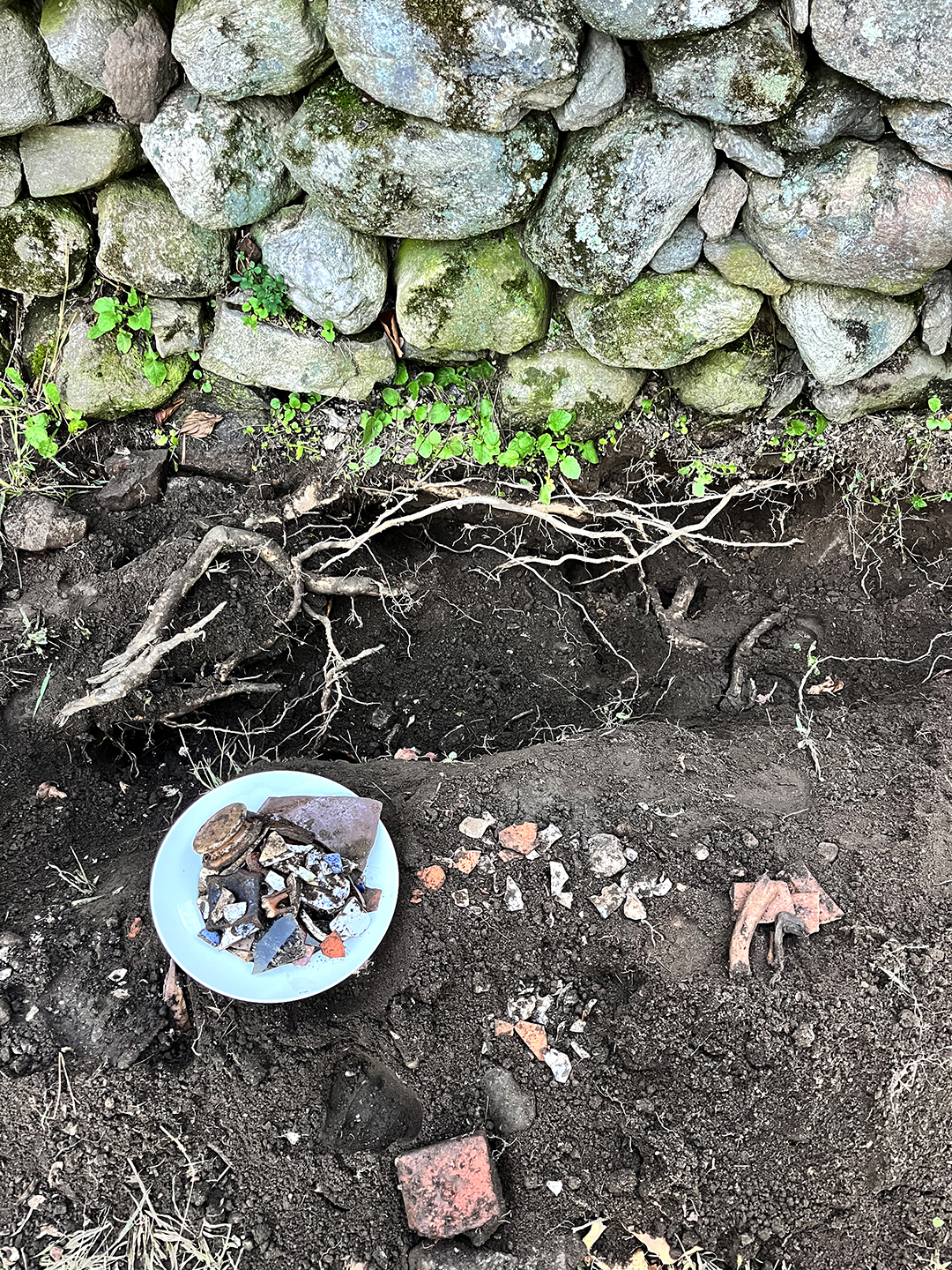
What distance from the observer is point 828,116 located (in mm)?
1565

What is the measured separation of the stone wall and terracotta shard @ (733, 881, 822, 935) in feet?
4.04

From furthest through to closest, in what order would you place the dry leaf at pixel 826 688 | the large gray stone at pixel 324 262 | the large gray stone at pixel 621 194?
the dry leaf at pixel 826 688 → the large gray stone at pixel 324 262 → the large gray stone at pixel 621 194

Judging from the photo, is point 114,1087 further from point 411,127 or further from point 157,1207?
point 411,127

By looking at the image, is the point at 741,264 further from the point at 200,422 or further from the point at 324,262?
the point at 200,422

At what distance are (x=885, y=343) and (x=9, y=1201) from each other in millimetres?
2748

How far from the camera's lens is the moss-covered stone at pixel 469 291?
1.91 metres

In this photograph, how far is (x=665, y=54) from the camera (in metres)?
1.53

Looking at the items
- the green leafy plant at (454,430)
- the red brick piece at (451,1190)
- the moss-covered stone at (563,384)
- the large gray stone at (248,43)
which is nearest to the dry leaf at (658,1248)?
the red brick piece at (451,1190)

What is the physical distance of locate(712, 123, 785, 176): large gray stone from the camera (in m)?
1.65

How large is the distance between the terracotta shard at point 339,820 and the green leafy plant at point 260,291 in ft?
4.01

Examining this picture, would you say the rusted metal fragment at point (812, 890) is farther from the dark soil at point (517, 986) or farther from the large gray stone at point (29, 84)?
the large gray stone at point (29, 84)

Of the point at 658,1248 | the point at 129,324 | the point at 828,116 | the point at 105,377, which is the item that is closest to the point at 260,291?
the point at 129,324

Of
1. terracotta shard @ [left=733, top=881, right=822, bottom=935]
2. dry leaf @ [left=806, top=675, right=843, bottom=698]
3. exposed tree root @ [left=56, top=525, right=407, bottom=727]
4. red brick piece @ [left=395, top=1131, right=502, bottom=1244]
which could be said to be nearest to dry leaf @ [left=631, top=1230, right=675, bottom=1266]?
red brick piece @ [left=395, top=1131, right=502, bottom=1244]

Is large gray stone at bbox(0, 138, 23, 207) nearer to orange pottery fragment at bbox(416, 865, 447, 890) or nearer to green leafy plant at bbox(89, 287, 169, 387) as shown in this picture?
green leafy plant at bbox(89, 287, 169, 387)
